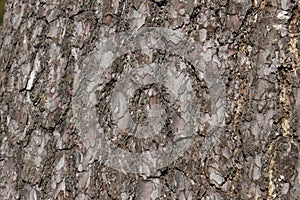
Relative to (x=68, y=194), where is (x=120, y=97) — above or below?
above

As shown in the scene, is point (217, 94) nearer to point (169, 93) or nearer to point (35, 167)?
point (169, 93)

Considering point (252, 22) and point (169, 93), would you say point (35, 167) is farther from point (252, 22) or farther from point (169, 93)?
point (252, 22)

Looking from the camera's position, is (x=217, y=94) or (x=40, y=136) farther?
(x=40, y=136)

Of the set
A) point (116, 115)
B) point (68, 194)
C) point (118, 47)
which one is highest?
point (118, 47)

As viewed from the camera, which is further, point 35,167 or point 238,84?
point 35,167

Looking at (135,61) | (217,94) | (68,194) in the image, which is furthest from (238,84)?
(68,194)

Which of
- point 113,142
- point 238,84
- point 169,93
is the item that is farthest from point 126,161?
point 238,84
